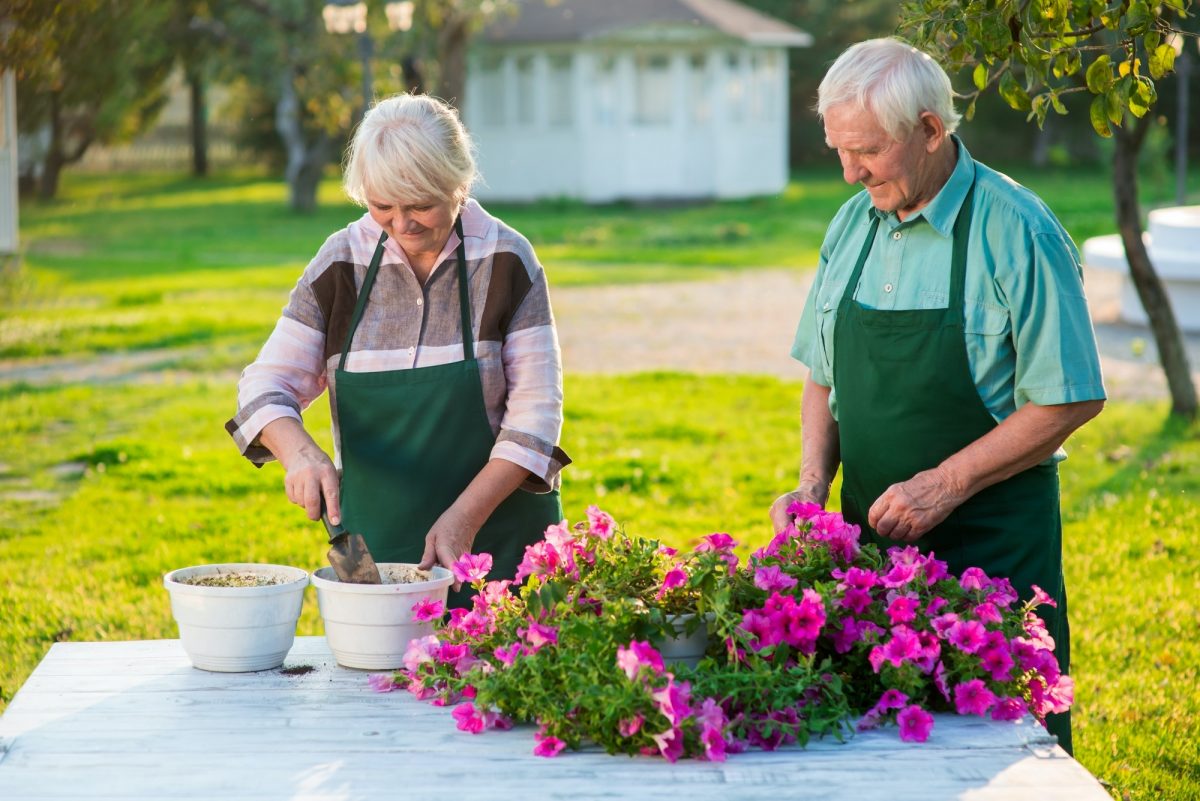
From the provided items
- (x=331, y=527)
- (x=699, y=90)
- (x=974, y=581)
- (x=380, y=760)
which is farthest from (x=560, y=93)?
(x=380, y=760)

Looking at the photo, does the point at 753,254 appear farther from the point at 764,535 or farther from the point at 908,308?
the point at 908,308

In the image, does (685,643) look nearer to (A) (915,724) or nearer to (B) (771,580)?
(B) (771,580)

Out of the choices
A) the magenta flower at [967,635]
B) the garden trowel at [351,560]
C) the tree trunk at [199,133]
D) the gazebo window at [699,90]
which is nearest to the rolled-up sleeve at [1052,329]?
the magenta flower at [967,635]

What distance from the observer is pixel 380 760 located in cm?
208

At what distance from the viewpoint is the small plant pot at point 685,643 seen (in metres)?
2.25

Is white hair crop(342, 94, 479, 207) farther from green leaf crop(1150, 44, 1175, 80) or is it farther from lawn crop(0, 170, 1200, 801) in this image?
lawn crop(0, 170, 1200, 801)

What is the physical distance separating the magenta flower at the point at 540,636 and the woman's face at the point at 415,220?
0.93 meters

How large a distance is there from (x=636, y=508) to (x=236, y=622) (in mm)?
4623

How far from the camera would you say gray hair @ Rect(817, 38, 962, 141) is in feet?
8.34

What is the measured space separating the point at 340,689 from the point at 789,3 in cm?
3790

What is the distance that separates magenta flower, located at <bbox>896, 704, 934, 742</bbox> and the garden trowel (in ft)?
3.00

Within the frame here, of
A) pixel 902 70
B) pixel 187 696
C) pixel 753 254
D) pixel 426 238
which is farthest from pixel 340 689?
pixel 753 254

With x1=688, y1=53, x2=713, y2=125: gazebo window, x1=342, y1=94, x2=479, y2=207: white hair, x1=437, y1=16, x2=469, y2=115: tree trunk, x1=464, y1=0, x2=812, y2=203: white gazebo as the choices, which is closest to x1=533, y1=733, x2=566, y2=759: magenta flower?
x1=342, y1=94, x2=479, y2=207: white hair

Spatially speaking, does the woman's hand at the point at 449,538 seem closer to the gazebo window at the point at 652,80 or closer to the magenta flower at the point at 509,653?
the magenta flower at the point at 509,653
